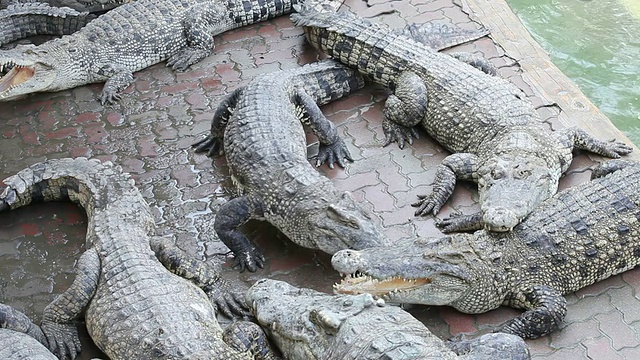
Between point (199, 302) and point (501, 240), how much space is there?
1.71 metres

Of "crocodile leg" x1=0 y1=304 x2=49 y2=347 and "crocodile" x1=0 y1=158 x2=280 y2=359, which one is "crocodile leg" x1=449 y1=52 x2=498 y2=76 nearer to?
"crocodile" x1=0 y1=158 x2=280 y2=359

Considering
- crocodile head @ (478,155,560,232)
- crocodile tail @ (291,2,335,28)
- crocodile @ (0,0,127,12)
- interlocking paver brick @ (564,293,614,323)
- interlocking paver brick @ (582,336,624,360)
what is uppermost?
crocodile tail @ (291,2,335,28)

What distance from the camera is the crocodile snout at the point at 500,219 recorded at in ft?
13.5

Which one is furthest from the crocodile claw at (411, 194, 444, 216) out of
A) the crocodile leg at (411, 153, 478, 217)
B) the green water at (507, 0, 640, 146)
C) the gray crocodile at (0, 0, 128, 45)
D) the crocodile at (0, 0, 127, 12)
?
the crocodile at (0, 0, 127, 12)

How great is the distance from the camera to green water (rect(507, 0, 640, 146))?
6484 mm

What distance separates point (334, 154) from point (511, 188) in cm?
136

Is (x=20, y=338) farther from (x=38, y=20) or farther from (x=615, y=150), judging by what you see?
(x=38, y=20)

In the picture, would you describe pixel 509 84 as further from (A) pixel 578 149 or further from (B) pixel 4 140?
(B) pixel 4 140

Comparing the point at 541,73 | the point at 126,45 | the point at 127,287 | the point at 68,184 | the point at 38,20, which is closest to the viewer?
the point at 127,287

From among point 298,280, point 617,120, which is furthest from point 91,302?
point 617,120

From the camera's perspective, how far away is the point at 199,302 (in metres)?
3.96

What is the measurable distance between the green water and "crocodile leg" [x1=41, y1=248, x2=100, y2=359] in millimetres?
4400

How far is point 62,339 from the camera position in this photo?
159 inches

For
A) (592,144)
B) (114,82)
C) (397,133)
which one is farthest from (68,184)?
(592,144)
